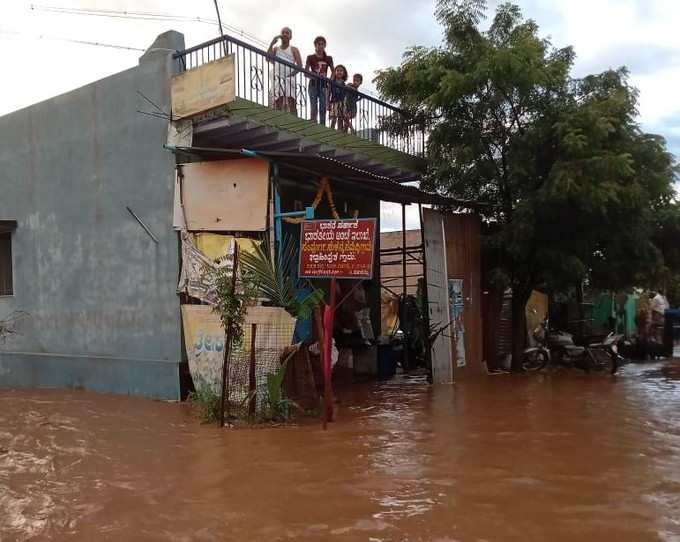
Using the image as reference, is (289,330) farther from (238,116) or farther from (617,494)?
(617,494)

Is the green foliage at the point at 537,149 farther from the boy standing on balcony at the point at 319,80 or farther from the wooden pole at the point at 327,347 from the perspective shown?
the wooden pole at the point at 327,347

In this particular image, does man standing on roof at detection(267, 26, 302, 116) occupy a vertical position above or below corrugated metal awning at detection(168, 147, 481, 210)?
above

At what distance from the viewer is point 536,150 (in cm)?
1073

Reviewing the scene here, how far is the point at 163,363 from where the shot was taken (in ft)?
30.8

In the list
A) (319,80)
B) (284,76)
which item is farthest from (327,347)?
(319,80)

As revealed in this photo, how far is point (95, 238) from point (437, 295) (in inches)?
226

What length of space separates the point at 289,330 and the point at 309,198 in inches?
163

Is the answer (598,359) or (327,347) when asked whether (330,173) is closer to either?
(327,347)

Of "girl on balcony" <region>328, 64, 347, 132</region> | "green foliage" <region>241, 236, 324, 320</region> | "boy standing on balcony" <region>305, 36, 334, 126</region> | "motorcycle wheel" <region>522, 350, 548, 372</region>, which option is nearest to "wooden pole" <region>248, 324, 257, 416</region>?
"green foliage" <region>241, 236, 324, 320</region>

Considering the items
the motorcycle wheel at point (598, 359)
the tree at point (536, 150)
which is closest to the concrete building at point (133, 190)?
the tree at point (536, 150)

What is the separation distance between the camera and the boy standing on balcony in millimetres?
10594

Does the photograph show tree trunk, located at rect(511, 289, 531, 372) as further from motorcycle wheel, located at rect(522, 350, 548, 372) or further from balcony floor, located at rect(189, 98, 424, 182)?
balcony floor, located at rect(189, 98, 424, 182)

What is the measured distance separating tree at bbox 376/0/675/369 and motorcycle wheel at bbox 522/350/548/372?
146 cm

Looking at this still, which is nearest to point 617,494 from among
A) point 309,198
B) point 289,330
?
point 289,330
